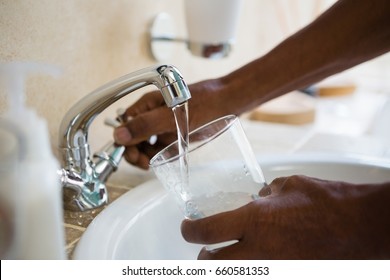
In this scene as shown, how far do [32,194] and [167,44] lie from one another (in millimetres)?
603

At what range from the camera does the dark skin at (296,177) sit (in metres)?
0.39

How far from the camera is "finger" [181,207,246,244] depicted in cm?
40

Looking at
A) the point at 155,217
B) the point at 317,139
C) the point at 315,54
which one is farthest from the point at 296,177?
the point at 317,139

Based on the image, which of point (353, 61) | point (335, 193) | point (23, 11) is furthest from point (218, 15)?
point (335, 193)

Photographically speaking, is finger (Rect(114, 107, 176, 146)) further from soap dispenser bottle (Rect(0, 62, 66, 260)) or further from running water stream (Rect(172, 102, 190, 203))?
soap dispenser bottle (Rect(0, 62, 66, 260))

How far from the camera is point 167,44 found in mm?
850

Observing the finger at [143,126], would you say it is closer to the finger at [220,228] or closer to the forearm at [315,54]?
the forearm at [315,54]

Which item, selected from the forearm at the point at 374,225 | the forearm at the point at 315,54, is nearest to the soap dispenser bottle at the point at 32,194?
the forearm at the point at 374,225

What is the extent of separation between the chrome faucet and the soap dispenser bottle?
0.63ft

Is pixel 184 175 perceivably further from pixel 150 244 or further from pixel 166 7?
pixel 166 7

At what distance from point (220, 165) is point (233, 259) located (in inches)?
4.6

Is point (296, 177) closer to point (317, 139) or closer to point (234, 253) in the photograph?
point (234, 253)

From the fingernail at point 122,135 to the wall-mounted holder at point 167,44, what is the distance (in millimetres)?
253
